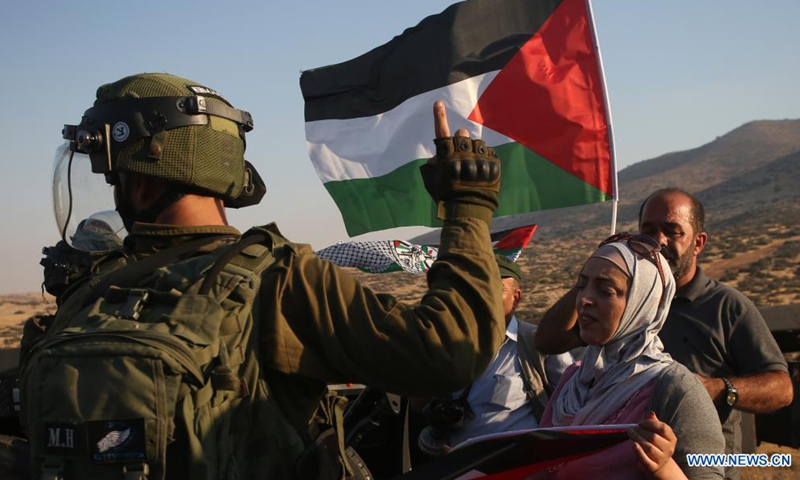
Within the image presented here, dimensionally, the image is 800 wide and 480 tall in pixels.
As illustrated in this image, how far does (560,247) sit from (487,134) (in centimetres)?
6377

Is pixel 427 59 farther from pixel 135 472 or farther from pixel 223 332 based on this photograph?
pixel 135 472

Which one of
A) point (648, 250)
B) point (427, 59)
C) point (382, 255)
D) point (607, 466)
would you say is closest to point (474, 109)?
point (427, 59)

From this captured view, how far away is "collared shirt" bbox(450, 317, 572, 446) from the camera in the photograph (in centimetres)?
425

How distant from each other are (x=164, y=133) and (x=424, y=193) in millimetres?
4223

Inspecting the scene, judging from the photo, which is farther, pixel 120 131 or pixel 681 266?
pixel 681 266

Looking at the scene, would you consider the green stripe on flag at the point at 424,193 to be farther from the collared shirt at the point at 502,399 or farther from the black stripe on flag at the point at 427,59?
the collared shirt at the point at 502,399

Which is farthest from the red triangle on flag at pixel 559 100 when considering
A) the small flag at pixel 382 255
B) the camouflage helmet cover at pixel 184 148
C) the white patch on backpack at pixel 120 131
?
the white patch on backpack at pixel 120 131

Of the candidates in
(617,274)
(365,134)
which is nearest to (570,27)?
(365,134)

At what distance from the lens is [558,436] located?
2455mm

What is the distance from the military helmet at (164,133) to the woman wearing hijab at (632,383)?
1313mm

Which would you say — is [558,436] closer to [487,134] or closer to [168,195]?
[168,195]

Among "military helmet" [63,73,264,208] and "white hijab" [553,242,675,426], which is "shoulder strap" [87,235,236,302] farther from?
"white hijab" [553,242,675,426]

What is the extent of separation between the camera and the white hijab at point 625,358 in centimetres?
306

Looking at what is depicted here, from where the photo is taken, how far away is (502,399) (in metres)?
4.27
